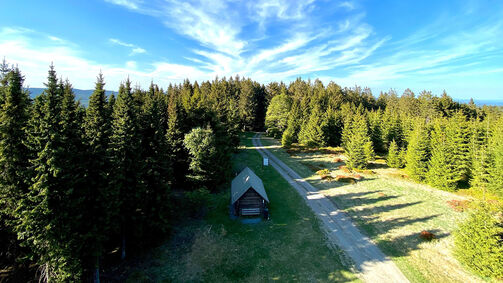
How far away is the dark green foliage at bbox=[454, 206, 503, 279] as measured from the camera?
57.6 ft

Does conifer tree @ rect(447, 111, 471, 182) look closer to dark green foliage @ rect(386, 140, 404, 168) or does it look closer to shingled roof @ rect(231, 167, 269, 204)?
dark green foliage @ rect(386, 140, 404, 168)

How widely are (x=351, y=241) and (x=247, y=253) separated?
1115cm

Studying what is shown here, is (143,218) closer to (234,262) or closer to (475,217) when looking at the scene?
(234,262)

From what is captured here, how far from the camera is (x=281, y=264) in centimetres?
1984

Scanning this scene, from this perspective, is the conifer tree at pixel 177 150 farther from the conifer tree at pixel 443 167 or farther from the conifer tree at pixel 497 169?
the conifer tree at pixel 497 169

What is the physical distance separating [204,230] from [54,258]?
13.8 m

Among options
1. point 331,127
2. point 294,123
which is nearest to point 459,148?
point 331,127

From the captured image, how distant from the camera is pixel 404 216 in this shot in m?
28.2

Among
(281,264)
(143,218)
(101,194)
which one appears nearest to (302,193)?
(281,264)

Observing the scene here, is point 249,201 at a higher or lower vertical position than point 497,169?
lower

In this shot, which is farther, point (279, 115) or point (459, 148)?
point (279, 115)

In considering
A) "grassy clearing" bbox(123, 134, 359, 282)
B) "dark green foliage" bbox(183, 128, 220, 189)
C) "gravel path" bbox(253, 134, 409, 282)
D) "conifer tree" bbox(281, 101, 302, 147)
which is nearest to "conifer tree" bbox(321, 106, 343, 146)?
"conifer tree" bbox(281, 101, 302, 147)

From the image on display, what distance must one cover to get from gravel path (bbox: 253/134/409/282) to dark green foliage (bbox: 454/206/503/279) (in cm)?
637

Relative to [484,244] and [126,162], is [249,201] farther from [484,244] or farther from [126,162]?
[484,244]
